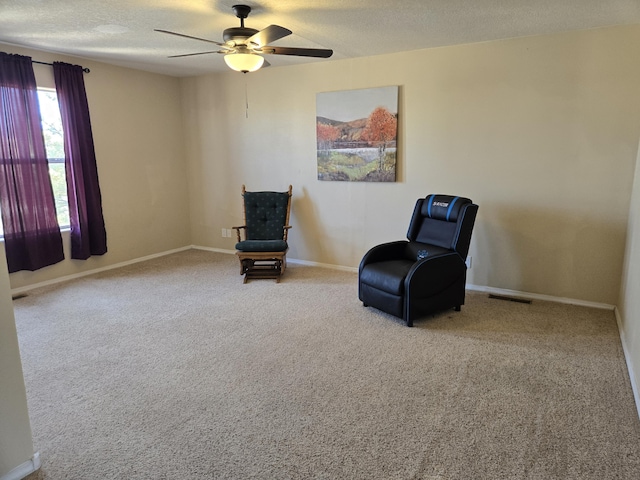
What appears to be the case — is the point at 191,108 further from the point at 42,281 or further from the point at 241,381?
the point at 241,381

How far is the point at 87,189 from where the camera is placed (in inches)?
193

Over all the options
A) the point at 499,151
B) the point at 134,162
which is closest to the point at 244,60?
the point at 499,151

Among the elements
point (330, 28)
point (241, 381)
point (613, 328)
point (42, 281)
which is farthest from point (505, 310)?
point (42, 281)

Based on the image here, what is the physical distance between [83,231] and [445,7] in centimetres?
432

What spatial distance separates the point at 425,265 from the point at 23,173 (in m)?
4.00

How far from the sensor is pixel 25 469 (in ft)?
6.26

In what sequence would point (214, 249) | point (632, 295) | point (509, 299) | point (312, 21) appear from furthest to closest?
point (214, 249) → point (509, 299) → point (312, 21) → point (632, 295)

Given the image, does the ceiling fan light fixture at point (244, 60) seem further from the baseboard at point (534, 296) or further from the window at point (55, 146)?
the baseboard at point (534, 296)

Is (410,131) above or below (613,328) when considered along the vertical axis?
above

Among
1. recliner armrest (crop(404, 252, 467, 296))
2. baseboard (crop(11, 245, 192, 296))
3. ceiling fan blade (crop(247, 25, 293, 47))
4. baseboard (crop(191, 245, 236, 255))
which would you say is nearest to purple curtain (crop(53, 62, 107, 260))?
baseboard (crop(11, 245, 192, 296))

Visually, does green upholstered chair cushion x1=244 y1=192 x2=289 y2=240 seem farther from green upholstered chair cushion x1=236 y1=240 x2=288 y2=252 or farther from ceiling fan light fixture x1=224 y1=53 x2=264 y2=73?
ceiling fan light fixture x1=224 y1=53 x2=264 y2=73

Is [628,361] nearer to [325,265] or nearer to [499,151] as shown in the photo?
[499,151]

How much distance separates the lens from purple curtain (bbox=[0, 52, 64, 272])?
4.11 meters

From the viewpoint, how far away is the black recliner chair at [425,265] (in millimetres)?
3463
